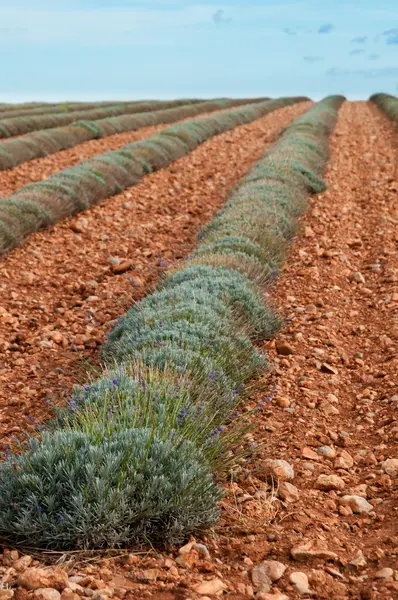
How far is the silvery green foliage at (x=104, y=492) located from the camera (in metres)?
3.20

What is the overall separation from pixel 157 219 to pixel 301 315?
15.6ft

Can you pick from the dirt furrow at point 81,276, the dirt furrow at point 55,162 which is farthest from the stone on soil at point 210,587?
the dirt furrow at point 55,162

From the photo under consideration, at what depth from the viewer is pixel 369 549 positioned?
3.54 m

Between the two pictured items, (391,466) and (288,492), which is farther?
(391,466)

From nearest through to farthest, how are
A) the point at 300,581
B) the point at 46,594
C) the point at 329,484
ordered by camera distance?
the point at 46,594 < the point at 300,581 < the point at 329,484

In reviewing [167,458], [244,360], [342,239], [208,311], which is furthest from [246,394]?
[342,239]

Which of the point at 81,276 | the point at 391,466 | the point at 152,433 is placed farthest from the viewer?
the point at 81,276

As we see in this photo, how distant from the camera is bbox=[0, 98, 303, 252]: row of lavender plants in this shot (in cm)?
968

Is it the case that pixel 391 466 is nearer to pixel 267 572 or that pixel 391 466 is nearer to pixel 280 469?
pixel 280 469

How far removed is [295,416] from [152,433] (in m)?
1.81

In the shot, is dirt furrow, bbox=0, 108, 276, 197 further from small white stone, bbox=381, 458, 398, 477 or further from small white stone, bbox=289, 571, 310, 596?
small white stone, bbox=289, 571, 310, 596

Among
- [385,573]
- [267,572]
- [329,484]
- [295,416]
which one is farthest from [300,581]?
[295,416]

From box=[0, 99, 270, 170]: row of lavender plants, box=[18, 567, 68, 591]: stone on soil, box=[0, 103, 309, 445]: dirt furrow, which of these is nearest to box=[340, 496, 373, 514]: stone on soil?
box=[18, 567, 68, 591]: stone on soil

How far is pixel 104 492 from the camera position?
3.22m
